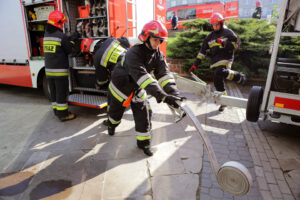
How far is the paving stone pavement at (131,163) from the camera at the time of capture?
97.7 inches

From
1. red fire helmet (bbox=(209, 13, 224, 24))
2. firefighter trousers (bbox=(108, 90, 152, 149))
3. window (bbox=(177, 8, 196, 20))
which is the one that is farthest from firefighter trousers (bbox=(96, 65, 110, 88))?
window (bbox=(177, 8, 196, 20))

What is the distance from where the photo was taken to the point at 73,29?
5.14 meters

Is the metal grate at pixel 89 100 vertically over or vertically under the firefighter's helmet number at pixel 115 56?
under

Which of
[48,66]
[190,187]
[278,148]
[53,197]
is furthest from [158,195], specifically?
[48,66]

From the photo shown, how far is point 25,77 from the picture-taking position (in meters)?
5.81

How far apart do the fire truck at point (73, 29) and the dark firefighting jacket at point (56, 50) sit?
203 millimetres

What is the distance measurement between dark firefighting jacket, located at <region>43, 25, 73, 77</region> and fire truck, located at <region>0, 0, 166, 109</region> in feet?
0.67

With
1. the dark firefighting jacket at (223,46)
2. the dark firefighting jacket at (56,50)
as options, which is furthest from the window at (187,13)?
the dark firefighting jacket at (56,50)

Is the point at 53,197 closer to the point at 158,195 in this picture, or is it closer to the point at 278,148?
the point at 158,195

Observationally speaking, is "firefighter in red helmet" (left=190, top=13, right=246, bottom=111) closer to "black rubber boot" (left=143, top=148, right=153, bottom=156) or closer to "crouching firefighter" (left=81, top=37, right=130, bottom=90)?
"crouching firefighter" (left=81, top=37, right=130, bottom=90)

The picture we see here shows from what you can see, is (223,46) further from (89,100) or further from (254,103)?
(89,100)

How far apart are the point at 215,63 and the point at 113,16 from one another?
2484 mm

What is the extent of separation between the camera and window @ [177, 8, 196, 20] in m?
19.9

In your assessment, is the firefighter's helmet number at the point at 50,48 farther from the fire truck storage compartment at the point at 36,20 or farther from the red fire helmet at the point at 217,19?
the red fire helmet at the point at 217,19
